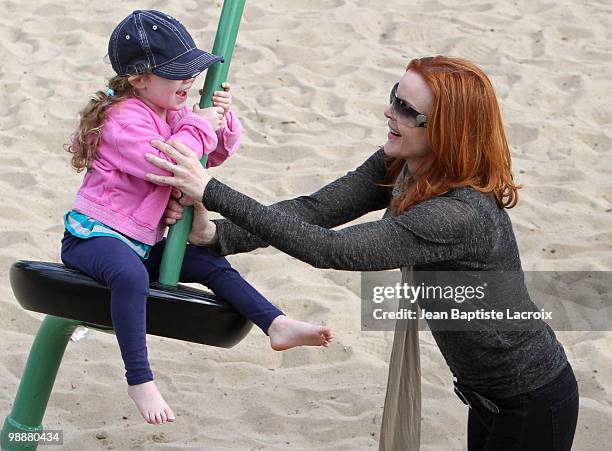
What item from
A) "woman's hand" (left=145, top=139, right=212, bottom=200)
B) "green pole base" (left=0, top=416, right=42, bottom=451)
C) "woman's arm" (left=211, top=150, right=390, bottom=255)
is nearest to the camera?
A: "woman's hand" (left=145, top=139, right=212, bottom=200)

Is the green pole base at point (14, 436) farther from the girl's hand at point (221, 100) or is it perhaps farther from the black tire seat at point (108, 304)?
the girl's hand at point (221, 100)

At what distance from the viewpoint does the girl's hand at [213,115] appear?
2.59 m

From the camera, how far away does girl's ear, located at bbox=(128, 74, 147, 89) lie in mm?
2566

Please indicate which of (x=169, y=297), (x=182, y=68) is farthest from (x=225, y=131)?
(x=169, y=297)

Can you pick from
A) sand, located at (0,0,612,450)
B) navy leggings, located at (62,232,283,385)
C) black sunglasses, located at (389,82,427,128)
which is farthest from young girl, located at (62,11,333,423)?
sand, located at (0,0,612,450)

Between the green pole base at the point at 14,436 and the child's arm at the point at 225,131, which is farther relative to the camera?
the green pole base at the point at 14,436

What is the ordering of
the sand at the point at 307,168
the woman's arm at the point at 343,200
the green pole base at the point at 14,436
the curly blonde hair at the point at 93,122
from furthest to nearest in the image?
1. the sand at the point at 307,168
2. the green pole base at the point at 14,436
3. the woman's arm at the point at 343,200
4. the curly blonde hair at the point at 93,122

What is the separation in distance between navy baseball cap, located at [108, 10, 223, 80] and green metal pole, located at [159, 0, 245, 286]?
7 cm

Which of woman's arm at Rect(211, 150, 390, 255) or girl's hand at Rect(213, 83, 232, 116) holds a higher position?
girl's hand at Rect(213, 83, 232, 116)

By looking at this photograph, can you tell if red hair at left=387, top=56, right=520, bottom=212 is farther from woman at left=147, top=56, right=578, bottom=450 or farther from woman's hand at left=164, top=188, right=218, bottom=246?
woman's hand at left=164, top=188, right=218, bottom=246

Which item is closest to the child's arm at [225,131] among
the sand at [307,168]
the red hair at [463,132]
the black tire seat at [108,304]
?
the black tire seat at [108,304]

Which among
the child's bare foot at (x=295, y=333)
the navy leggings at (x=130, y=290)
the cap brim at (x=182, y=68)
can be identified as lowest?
the child's bare foot at (x=295, y=333)

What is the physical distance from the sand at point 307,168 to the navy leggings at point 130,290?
0.95 metres

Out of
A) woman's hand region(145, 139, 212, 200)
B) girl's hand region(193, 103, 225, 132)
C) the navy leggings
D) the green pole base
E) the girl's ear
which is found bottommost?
the green pole base
